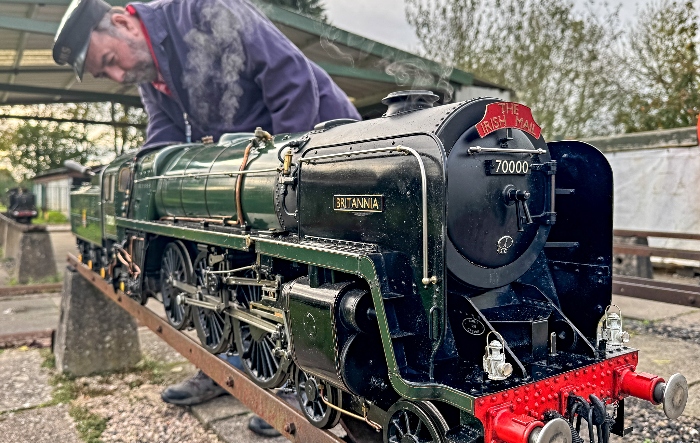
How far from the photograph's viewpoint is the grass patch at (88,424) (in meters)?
5.02

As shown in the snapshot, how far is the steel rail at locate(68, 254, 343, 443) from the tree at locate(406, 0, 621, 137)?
13.4 metres

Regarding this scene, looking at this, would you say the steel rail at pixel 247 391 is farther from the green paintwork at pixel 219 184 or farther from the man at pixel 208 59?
the man at pixel 208 59

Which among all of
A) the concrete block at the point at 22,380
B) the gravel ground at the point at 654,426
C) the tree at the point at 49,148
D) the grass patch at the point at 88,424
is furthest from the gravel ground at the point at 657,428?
the tree at the point at 49,148

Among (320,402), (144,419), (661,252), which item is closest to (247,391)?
(320,402)

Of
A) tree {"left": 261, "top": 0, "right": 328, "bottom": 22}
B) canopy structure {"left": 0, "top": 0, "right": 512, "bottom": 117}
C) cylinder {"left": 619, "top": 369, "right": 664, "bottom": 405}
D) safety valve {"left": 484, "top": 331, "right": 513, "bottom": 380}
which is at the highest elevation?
tree {"left": 261, "top": 0, "right": 328, "bottom": 22}

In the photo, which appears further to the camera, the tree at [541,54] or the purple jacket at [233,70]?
the tree at [541,54]

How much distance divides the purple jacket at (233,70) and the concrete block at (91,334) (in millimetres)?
2531

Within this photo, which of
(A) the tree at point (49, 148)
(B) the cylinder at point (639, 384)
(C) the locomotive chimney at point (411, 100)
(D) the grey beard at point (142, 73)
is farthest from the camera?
(A) the tree at point (49, 148)

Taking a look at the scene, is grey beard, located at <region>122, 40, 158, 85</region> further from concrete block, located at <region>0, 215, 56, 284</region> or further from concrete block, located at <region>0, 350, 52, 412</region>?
concrete block, located at <region>0, 215, 56, 284</region>

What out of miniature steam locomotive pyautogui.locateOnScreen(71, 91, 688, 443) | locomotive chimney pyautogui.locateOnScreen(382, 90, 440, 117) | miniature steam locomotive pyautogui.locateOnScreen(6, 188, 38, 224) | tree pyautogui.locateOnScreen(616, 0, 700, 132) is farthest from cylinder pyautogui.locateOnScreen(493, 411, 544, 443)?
miniature steam locomotive pyautogui.locateOnScreen(6, 188, 38, 224)

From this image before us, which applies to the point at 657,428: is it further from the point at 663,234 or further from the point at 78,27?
the point at 78,27

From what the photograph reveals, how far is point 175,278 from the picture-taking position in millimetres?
5363

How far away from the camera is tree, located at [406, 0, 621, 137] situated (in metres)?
16.1

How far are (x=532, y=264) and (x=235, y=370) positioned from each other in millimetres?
2060
